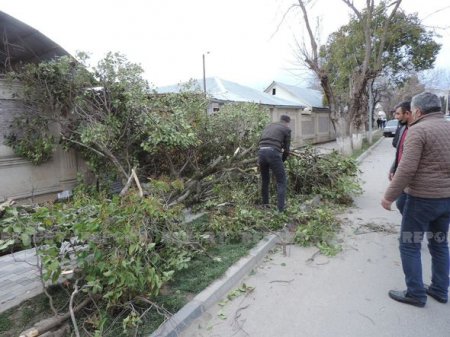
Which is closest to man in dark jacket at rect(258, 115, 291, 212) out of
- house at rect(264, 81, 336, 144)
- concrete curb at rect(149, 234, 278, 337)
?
concrete curb at rect(149, 234, 278, 337)

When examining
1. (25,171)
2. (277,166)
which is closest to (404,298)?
(277,166)

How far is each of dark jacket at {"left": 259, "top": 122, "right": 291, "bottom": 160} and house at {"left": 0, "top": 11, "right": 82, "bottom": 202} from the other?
431 cm

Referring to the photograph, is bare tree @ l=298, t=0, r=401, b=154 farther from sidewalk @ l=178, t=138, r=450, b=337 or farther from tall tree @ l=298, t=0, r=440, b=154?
sidewalk @ l=178, t=138, r=450, b=337

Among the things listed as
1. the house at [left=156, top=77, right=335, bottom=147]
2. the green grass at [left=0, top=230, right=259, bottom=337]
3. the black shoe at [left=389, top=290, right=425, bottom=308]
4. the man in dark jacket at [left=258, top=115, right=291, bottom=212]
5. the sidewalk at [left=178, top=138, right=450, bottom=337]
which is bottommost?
the sidewalk at [left=178, top=138, right=450, bottom=337]

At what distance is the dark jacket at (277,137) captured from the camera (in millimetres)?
5484

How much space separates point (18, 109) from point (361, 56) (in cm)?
1987

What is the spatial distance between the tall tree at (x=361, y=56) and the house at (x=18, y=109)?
409 inches

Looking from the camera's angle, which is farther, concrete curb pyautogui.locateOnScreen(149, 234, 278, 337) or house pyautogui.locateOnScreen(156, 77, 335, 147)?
house pyautogui.locateOnScreen(156, 77, 335, 147)

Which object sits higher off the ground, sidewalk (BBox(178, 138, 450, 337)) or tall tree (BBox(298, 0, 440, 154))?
tall tree (BBox(298, 0, 440, 154))

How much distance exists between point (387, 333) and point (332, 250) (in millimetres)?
1758

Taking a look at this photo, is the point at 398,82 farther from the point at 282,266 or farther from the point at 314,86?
the point at 282,266

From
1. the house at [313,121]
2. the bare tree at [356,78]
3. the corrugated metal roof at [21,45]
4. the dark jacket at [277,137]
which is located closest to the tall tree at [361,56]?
the bare tree at [356,78]

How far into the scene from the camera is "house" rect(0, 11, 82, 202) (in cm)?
570

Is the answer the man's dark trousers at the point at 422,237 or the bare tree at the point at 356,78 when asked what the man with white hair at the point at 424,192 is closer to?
the man's dark trousers at the point at 422,237
